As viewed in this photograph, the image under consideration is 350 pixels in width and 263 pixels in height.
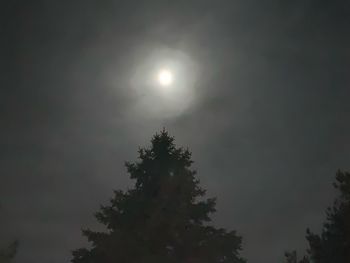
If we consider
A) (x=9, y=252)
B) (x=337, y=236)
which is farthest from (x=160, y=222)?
(x=9, y=252)

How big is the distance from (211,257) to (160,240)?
3.44 m

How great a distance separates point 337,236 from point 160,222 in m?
10.1

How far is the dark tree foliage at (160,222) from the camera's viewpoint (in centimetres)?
2534

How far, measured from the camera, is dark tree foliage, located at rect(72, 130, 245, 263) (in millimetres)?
25344

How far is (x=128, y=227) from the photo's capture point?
27.2 m

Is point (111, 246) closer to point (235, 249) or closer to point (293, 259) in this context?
point (235, 249)

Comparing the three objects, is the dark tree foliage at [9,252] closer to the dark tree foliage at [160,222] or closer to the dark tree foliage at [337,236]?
the dark tree foliage at [160,222]

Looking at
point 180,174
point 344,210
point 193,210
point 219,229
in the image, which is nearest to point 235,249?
point 219,229

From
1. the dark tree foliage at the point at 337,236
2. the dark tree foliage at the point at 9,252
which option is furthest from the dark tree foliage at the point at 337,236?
the dark tree foliage at the point at 9,252

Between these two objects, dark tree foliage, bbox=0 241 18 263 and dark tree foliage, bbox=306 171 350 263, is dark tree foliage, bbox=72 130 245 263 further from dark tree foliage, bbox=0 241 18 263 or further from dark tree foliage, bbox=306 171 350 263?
dark tree foliage, bbox=0 241 18 263

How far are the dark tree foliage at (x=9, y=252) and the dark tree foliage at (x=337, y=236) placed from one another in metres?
62.2

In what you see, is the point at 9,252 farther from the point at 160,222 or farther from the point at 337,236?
the point at 337,236

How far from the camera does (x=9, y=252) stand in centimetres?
7412

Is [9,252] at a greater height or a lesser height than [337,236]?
greater
